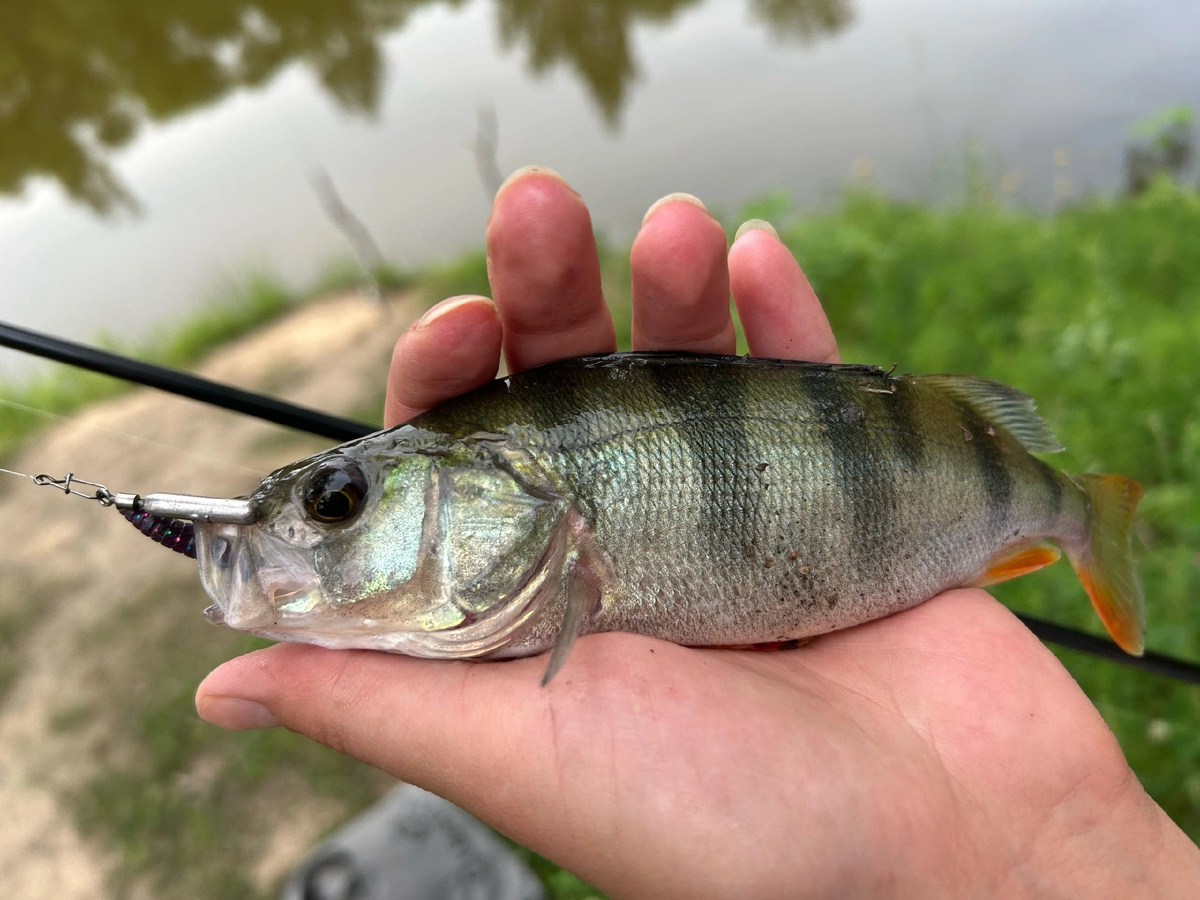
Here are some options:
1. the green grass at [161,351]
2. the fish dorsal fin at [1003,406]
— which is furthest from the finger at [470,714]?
the green grass at [161,351]

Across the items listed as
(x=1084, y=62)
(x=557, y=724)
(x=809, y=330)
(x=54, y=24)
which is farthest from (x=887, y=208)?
(x=54, y=24)

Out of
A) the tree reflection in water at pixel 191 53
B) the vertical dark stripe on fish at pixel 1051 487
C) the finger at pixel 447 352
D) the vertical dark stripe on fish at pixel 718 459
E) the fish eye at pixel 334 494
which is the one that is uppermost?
the tree reflection in water at pixel 191 53

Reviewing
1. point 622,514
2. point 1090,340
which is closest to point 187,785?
point 622,514

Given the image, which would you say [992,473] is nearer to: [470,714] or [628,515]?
[628,515]

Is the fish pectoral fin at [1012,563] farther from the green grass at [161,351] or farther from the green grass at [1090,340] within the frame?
the green grass at [161,351]

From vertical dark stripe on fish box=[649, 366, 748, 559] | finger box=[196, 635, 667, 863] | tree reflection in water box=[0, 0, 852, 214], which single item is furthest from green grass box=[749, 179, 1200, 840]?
tree reflection in water box=[0, 0, 852, 214]

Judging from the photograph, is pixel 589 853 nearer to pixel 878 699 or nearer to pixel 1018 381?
pixel 878 699
